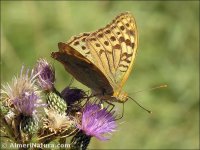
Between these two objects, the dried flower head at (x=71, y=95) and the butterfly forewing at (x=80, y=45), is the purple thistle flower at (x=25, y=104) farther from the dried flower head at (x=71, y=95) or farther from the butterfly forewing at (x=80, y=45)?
the butterfly forewing at (x=80, y=45)

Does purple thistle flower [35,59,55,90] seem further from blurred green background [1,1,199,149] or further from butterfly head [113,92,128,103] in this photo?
blurred green background [1,1,199,149]

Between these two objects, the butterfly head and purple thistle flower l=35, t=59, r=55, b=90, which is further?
the butterfly head

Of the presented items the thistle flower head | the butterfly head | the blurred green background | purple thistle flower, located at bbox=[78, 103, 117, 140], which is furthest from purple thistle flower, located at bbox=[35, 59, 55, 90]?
the blurred green background

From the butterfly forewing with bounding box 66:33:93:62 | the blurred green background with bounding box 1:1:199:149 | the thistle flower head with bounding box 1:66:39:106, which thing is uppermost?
the butterfly forewing with bounding box 66:33:93:62

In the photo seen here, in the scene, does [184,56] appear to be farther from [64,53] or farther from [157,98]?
[64,53]

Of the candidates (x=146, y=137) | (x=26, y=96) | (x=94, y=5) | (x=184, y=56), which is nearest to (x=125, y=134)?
(x=146, y=137)

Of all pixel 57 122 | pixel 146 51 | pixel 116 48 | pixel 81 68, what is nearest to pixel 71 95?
pixel 81 68

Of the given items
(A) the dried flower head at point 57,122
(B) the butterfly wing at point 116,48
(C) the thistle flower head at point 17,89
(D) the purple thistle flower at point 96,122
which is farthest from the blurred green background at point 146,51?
(C) the thistle flower head at point 17,89
